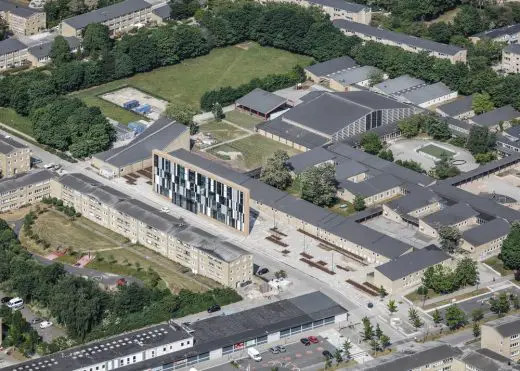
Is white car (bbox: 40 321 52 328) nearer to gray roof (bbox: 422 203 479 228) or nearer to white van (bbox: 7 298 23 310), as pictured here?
white van (bbox: 7 298 23 310)

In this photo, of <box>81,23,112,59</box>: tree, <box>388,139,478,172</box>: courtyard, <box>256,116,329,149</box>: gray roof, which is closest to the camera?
<box>388,139,478,172</box>: courtyard

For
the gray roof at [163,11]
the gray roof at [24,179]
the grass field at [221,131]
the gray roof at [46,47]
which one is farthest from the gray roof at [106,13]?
the gray roof at [24,179]

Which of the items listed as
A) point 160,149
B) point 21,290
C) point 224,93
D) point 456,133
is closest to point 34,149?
point 160,149

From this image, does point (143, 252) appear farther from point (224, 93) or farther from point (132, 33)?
point (132, 33)

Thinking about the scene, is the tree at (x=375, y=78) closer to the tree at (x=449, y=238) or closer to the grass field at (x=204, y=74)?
the grass field at (x=204, y=74)

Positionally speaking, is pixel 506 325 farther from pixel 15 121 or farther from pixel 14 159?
pixel 15 121

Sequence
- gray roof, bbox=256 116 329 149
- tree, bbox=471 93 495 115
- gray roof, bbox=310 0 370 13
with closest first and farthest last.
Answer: gray roof, bbox=256 116 329 149 → tree, bbox=471 93 495 115 → gray roof, bbox=310 0 370 13

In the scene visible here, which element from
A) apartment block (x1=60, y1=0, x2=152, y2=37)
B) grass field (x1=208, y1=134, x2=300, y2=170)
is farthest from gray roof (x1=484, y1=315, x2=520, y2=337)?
apartment block (x1=60, y1=0, x2=152, y2=37)

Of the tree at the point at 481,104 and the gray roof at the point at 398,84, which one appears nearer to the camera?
the tree at the point at 481,104
